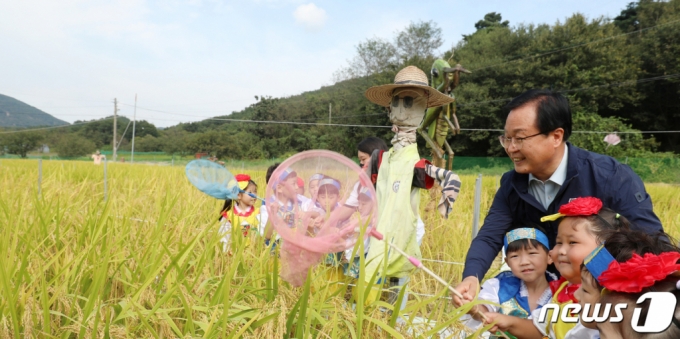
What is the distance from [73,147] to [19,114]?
123m

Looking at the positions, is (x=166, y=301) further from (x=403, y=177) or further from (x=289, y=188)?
(x=403, y=177)

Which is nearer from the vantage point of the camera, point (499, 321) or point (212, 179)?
point (499, 321)

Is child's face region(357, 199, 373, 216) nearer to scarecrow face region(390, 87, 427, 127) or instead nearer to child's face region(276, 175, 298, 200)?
A: child's face region(276, 175, 298, 200)

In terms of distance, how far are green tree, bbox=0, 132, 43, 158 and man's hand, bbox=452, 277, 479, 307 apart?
44.7 metres

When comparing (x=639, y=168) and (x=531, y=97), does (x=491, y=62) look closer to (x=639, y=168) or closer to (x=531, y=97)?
(x=639, y=168)

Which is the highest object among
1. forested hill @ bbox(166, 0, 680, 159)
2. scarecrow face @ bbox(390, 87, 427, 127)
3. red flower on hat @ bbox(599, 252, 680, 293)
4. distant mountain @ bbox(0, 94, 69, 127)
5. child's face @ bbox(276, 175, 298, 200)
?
distant mountain @ bbox(0, 94, 69, 127)

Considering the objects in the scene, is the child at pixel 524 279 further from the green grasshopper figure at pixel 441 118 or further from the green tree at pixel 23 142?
the green tree at pixel 23 142

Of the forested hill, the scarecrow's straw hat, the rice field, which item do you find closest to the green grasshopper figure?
the scarecrow's straw hat

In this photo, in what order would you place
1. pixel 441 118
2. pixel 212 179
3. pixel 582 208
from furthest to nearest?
1. pixel 441 118
2. pixel 212 179
3. pixel 582 208

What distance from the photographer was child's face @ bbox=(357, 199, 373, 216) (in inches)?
53.8

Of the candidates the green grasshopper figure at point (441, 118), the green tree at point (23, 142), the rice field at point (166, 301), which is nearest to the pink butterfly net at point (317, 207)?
the rice field at point (166, 301)

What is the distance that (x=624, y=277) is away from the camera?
0.86 meters

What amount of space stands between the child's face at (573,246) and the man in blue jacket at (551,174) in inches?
7.6

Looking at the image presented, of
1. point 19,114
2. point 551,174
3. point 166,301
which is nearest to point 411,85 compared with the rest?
point 551,174
